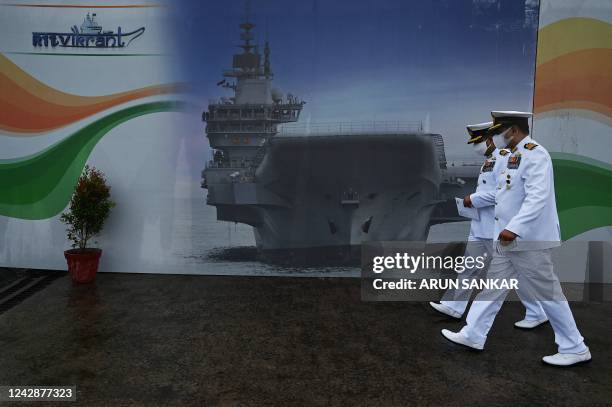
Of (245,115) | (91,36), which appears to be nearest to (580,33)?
(245,115)

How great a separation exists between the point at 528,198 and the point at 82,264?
15.4 ft

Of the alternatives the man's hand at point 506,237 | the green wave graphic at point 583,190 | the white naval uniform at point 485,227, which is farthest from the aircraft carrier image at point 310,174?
the man's hand at point 506,237

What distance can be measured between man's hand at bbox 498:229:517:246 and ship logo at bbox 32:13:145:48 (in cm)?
462

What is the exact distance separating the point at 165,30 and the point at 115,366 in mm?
3892

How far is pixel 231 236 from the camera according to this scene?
5.32 metres

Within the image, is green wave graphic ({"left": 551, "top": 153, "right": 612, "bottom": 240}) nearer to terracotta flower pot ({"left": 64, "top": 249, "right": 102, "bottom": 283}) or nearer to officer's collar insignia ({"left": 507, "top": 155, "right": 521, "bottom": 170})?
officer's collar insignia ({"left": 507, "top": 155, "right": 521, "bottom": 170})

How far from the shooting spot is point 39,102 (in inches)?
211

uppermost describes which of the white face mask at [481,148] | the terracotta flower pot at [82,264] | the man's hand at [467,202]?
the white face mask at [481,148]

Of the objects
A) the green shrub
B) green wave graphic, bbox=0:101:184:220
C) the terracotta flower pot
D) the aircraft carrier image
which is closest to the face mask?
the aircraft carrier image

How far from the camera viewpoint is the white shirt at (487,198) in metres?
3.74

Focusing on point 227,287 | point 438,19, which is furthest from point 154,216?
point 438,19

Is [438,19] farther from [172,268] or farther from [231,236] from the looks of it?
[172,268]

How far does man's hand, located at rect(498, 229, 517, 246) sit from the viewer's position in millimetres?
3039

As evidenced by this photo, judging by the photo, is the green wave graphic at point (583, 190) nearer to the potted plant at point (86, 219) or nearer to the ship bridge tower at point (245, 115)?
the ship bridge tower at point (245, 115)
